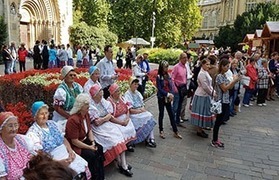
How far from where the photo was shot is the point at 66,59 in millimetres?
16609

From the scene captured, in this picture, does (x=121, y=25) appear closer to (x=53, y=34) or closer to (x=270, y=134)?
(x=53, y=34)

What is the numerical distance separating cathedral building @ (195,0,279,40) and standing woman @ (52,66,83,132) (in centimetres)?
6396

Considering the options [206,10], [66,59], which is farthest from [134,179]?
[206,10]

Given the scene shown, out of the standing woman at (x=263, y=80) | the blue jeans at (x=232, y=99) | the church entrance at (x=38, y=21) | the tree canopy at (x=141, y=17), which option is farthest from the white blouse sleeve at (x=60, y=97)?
the tree canopy at (x=141, y=17)

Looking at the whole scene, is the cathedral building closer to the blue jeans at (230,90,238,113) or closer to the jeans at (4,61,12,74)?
the jeans at (4,61,12,74)

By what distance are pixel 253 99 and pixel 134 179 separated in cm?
793

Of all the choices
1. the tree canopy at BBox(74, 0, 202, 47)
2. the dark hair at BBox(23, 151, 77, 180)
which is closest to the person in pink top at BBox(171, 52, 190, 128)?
the dark hair at BBox(23, 151, 77, 180)

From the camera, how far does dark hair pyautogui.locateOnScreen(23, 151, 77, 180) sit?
138 centimetres

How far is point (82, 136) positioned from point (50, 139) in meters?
0.53

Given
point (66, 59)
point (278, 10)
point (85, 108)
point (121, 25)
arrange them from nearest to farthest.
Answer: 1. point (85, 108)
2. point (66, 59)
3. point (278, 10)
4. point (121, 25)

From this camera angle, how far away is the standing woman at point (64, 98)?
420 cm

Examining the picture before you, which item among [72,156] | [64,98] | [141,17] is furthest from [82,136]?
[141,17]

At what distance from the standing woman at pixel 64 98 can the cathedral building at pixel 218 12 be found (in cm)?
6396

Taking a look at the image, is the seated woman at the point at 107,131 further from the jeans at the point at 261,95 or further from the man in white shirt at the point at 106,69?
the jeans at the point at 261,95
